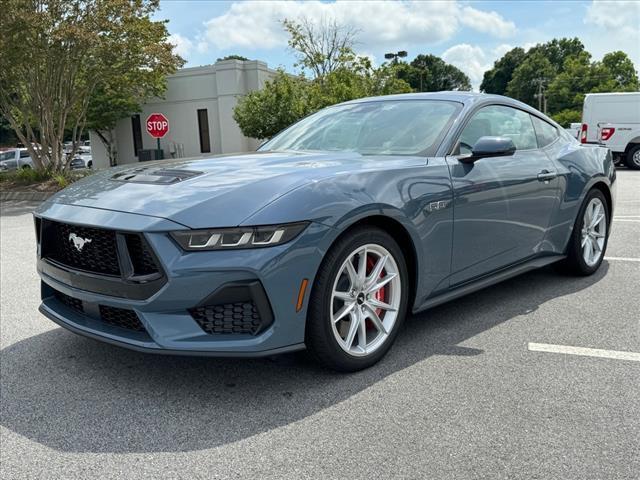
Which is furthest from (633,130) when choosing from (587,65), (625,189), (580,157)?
(587,65)

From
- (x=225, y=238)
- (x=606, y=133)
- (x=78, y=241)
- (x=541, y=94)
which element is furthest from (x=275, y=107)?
(x=541, y=94)

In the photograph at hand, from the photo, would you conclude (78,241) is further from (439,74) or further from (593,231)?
(439,74)

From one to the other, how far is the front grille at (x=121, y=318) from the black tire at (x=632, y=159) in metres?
18.1

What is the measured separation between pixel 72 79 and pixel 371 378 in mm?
16069

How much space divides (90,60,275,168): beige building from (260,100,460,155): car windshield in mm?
23604

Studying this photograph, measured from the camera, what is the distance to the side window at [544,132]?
4.48 metres

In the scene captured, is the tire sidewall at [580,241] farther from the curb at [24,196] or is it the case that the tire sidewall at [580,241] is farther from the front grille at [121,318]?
the curb at [24,196]

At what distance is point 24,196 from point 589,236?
45.9ft

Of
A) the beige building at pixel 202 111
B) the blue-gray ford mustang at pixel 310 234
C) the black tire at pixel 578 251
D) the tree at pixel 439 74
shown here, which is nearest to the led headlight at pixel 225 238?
the blue-gray ford mustang at pixel 310 234

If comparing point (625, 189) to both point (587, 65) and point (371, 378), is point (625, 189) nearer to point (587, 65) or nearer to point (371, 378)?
point (371, 378)

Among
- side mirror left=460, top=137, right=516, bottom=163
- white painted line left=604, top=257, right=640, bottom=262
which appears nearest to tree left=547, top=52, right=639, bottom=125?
white painted line left=604, top=257, right=640, bottom=262

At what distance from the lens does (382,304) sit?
3.13 m

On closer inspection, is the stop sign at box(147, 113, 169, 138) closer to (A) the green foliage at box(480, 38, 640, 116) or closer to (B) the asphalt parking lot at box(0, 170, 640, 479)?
(B) the asphalt parking lot at box(0, 170, 640, 479)

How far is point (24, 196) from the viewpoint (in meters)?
14.8
